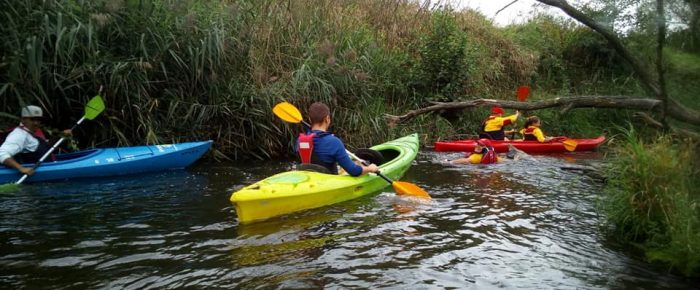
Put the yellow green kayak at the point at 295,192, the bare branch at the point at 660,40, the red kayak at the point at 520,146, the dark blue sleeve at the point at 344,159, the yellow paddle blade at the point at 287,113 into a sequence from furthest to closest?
1. the red kayak at the point at 520,146
2. the yellow paddle blade at the point at 287,113
3. the dark blue sleeve at the point at 344,159
4. the yellow green kayak at the point at 295,192
5. the bare branch at the point at 660,40

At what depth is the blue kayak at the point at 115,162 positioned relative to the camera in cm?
603

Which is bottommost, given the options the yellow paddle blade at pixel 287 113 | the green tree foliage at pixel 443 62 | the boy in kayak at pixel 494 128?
the boy in kayak at pixel 494 128

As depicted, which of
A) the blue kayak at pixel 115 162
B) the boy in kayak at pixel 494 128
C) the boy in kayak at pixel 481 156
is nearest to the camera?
the blue kayak at pixel 115 162

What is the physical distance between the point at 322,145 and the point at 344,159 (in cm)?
24

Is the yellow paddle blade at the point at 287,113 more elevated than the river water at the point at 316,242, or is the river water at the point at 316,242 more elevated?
the yellow paddle blade at the point at 287,113

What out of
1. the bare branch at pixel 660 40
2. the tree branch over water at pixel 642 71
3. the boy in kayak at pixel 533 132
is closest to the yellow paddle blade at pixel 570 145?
the boy in kayak at pixel 533 132

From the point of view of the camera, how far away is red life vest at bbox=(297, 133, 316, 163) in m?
4.86

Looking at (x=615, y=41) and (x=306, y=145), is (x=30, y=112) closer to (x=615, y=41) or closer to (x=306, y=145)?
(x=306, y=145)

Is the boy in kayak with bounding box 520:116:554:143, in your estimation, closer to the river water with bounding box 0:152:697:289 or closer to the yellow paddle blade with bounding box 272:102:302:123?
the river water with bounding box 0:152:697:289

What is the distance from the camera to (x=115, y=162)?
6387 millimetres

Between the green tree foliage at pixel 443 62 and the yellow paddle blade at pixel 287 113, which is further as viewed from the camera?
the green tree foliage at pixel 443 62

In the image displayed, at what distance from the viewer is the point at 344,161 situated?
194 inches

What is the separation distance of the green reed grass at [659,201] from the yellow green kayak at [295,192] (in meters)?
2.25

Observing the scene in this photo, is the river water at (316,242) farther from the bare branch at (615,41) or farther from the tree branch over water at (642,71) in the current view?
the bare branch at (615,41)
